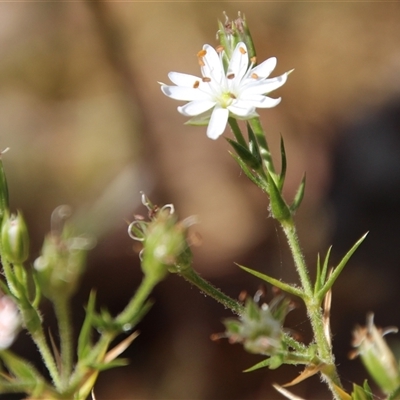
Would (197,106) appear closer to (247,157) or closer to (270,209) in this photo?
(247,157)

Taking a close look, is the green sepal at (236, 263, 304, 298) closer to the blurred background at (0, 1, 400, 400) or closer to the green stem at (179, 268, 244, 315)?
the green stem at (179, 268, 244, 315)

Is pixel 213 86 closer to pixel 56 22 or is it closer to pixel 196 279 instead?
pixel 196 279

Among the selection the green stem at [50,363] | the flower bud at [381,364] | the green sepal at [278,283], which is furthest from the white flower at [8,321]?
the flower bud at [381,364]

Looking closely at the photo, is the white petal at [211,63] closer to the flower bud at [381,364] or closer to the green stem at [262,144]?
the green stem at [262,144]

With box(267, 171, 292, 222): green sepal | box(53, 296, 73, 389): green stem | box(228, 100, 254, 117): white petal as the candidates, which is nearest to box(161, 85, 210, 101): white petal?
box(228, 100, 254, 117): white petal

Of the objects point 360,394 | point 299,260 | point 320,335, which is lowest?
point 360,394

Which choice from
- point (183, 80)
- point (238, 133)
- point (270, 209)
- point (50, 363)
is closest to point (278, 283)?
point (270, 209)
